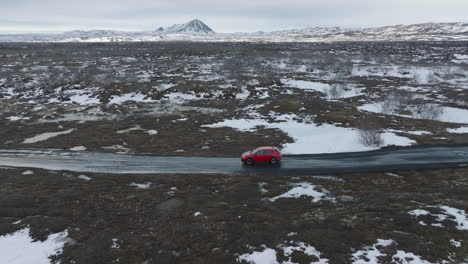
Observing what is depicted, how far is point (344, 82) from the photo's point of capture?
2741 inches

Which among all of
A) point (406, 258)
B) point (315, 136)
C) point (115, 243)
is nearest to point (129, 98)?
point (315, 136)

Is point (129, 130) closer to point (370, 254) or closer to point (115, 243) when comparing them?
point (115, 243)

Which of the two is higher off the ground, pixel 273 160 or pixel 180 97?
pixel 180 97

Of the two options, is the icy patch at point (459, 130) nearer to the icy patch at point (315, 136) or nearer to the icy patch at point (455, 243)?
the icy patch at point (315, 136)

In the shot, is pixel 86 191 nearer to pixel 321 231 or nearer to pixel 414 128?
pixel 321 231

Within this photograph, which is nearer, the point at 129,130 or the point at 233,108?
the point at 129,130

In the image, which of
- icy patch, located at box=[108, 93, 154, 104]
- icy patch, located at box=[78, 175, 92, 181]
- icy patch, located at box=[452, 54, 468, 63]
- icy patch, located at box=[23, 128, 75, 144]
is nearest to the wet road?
icy patch, located at box=[78, 175, 92, 181]

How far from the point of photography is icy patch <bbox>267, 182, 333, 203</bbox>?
20062mm

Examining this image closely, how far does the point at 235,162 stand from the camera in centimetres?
2756

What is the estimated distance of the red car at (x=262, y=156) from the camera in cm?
2661

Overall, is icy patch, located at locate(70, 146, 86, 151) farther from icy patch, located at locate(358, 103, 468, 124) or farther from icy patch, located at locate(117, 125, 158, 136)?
icy patch, located at locate(358, 103, 468, 124)

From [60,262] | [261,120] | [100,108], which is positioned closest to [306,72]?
[261,120]

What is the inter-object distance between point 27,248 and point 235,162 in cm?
1603

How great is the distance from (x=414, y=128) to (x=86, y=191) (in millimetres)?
34937
